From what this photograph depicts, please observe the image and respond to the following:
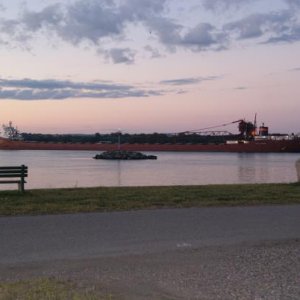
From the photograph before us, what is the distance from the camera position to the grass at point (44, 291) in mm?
4701

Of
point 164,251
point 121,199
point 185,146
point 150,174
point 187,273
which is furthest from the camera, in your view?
point 185,146

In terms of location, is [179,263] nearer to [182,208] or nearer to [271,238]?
[271,238]

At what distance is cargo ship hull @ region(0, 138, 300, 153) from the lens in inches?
3868

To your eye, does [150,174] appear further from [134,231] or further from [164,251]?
[164,251]

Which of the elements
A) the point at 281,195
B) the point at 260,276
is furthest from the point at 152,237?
the point at 281,195

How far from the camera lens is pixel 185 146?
104m

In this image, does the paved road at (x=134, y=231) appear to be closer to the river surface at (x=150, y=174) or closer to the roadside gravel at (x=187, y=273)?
the roadside gravel at (x=187, y=273)

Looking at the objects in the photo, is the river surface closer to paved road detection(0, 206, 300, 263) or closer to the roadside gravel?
paved road detection(0, 206, 300, 263)

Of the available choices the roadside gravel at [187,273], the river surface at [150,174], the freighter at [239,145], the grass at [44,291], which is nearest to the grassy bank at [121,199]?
the roadside gravel at [187,273]

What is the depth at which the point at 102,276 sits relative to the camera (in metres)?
5.63

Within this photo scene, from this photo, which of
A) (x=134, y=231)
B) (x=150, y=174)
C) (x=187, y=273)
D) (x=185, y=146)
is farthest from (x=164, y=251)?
(x=185, y=146)

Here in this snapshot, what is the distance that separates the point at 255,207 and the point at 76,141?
10434 centimetres

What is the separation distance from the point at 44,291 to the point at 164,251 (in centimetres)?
218

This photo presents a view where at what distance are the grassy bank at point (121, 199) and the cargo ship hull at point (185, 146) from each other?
282 ft
